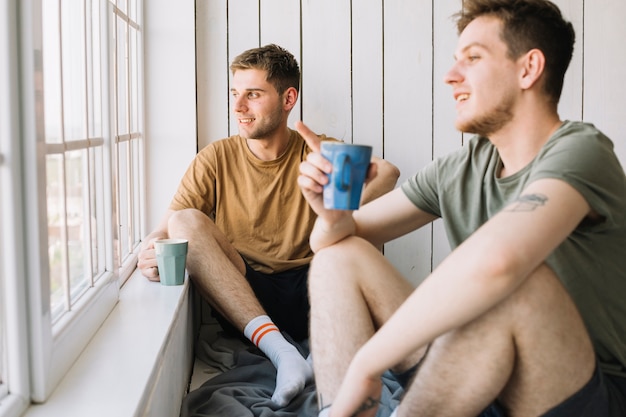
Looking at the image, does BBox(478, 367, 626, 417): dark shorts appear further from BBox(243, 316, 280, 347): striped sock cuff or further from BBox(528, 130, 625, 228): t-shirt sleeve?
BBox(243, 316, 280, 347): striped sock cuff

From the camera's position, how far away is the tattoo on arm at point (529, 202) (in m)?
1.11

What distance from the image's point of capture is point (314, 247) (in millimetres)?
1522

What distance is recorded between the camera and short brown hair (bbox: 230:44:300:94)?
7.73 ft

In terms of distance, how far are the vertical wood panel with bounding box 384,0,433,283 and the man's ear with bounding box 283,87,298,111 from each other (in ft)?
1.14

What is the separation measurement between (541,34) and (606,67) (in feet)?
→ 4.42

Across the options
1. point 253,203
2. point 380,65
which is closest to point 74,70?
point 253,203

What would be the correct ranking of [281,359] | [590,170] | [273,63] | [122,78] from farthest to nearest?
[273,63] < [122,78] < [281,359] < [590,170]

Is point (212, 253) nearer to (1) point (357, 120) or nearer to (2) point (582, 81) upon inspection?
(1) point (357, 120)

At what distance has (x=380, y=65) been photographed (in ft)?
8.52

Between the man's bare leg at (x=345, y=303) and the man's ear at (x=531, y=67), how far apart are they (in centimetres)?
44

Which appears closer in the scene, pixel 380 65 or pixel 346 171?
pixel 346 171

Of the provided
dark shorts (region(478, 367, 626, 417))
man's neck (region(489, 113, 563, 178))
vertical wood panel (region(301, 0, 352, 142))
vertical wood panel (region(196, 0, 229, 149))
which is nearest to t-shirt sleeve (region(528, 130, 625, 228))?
man's neck (region(489, 113, 563, 178))

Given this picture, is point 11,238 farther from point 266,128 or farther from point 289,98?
point 289,98

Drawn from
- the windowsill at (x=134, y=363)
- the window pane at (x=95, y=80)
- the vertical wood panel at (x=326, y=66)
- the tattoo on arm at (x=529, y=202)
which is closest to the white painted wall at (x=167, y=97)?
the vertical wood panel at (x=326, y=66)
